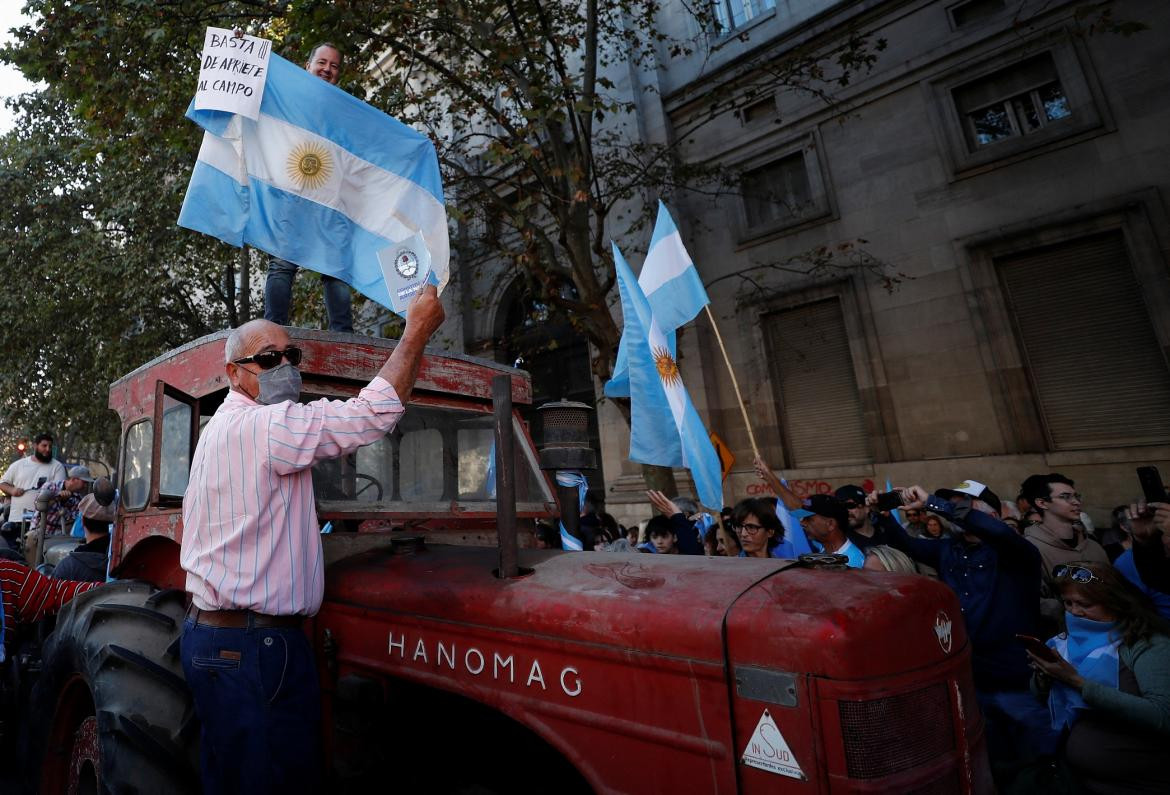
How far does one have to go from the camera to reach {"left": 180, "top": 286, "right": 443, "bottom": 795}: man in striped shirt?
188 cm

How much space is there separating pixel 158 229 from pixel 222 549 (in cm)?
1471

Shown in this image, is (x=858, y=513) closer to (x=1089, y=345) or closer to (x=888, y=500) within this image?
(x=888, y=500)

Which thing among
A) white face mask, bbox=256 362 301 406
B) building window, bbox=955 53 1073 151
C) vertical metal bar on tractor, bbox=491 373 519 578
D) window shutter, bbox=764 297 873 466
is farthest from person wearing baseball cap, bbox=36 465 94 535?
building window, bbox=955 53 1073 151

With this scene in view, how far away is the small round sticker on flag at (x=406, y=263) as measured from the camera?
3.21 metres

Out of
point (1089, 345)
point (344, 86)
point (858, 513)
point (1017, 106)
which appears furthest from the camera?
point (1017, 106)

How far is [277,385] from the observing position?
225 cm

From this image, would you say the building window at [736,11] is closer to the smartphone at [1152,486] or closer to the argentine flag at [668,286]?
the argentine flag at [668,286]

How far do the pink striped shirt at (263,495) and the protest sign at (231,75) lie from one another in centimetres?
258

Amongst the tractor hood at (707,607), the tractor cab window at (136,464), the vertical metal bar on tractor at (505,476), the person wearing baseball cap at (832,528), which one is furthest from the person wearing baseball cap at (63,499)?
the person wearing baseball cap at (832,528)

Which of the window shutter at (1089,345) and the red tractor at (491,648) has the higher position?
the window shutter at (1089,345)

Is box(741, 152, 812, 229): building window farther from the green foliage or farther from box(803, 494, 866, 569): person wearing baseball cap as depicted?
box(803, 494, 866, 569): person wearing baseball cap

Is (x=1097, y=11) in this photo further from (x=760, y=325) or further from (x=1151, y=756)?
(x=1151, y=756)

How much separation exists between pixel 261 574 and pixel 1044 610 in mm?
4497

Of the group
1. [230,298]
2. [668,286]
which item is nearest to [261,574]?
[668,286]
